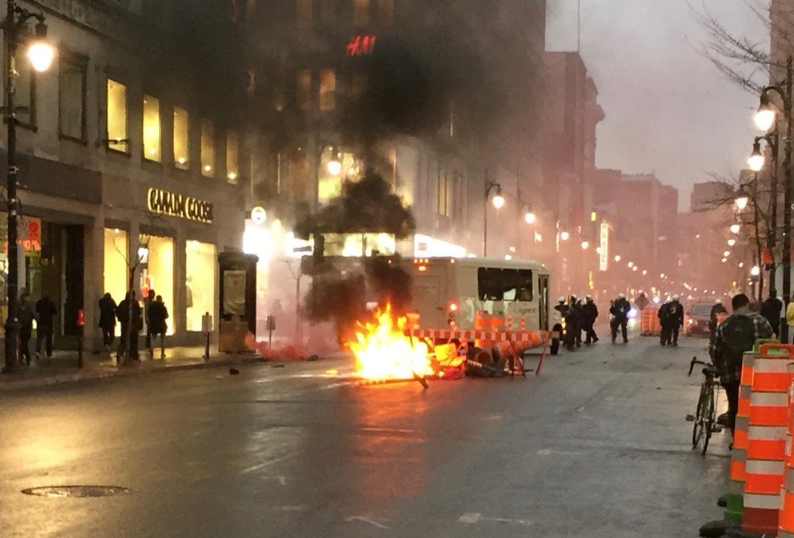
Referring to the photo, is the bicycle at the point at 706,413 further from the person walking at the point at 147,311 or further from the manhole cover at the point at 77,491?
the person walking at the point at 147,311

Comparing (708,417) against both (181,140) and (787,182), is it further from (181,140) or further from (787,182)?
(181,140)

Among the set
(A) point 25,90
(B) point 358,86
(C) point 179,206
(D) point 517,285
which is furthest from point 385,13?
(C) point 179,206

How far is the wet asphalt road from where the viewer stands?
7.78m

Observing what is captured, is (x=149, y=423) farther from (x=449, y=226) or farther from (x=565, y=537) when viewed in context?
(x=449, y=226)

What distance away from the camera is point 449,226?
56.9 meters

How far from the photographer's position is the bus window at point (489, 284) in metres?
28.8

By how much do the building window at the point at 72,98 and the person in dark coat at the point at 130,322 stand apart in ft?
15.3

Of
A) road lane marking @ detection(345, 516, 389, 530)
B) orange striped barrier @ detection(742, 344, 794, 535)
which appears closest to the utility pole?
orange striped barrier @ detection(742, 344, 794, 535)

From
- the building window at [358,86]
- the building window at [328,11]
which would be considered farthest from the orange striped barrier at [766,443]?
the building window at [328,11]

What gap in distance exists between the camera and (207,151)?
118ft

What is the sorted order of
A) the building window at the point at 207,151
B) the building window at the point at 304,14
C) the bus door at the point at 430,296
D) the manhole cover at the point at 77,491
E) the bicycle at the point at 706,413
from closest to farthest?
1. the manhole cover at the point at 77,491
2. the bicycle at the point at 706,413
3. the building window at the point at 304,14
4. the bus door at the point at 430,296
5. the building window at the point at 207,151

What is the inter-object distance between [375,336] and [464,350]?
1.94m

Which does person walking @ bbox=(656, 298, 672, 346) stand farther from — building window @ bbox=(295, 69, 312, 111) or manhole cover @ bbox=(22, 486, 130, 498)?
manhole cover @ bbox=(22, 486, 130, 498)

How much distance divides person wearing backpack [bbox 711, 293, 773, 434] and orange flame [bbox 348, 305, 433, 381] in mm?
10179
